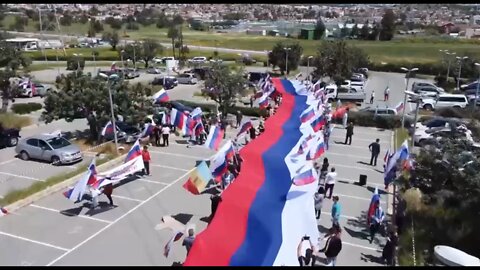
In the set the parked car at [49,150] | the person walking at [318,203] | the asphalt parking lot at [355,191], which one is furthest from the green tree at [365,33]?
the person walking at [318,203]

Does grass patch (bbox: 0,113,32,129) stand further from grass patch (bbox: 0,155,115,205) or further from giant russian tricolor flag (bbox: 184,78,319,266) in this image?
giant russian tricolor flag (bbox: 184,78,319,266)

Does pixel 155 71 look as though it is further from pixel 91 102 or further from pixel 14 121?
pixel 91 102

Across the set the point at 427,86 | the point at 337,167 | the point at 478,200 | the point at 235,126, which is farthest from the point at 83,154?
the point at 427,86

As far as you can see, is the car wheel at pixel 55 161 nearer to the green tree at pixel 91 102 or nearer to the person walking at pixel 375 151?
the green tree at pixel 91 102

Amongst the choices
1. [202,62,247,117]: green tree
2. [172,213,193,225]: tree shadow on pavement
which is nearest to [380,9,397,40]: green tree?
[202,62,247,117]: green tree

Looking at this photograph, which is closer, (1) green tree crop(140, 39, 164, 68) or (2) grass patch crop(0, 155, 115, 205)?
(2) grass patch crop(0, 155, 115, 205)

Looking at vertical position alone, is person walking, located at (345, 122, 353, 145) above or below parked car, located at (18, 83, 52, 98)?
above

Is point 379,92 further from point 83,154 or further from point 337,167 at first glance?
point 83,154
